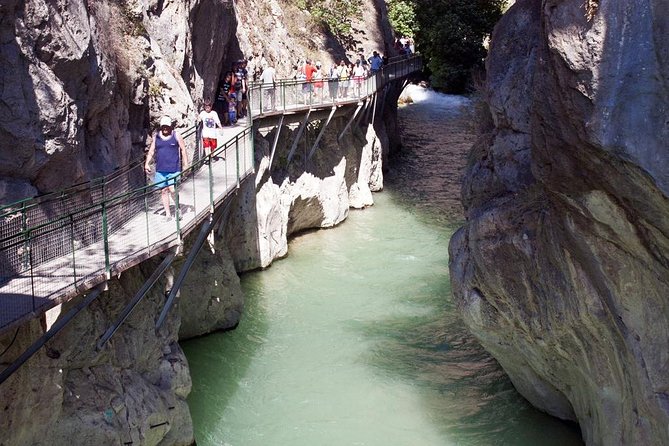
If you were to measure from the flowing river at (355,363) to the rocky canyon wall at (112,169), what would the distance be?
1.12 meters

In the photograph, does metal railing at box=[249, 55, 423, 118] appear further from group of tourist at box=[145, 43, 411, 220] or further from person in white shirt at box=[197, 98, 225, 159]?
person in white shirt at box=[197, 98, 225, 159]

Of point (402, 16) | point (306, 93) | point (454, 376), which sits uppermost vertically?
point (402, 16)

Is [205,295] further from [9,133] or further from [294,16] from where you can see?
[294,16]

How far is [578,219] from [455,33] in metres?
38.4

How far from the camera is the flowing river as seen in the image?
14.9 m

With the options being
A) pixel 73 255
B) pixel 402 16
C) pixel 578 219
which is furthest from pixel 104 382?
pixel 402 16

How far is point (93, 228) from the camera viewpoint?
460 inches

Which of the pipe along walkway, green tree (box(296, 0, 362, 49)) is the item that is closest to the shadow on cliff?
the pipe along walkway

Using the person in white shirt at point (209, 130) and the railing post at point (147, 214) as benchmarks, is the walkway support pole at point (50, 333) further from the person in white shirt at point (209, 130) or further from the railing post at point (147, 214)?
the person in white shirt at point (209, 130)

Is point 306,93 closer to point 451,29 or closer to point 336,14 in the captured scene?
point 336,14

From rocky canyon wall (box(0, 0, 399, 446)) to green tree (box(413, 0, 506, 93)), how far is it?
2509cm

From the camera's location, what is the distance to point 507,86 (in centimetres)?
1380

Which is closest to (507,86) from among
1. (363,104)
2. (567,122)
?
Result: (567,122)

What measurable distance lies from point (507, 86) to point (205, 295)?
8180 mm
